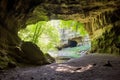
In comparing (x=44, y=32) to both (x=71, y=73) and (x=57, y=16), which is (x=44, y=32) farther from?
(x=71, y=73)

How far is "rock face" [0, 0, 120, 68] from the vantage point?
1568 centimetres

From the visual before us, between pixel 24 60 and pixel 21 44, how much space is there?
1826 millimetres

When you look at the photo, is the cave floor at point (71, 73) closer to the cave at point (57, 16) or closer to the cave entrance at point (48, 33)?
the cave at point (57, 16)

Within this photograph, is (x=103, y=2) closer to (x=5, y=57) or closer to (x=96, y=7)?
(x=96, y=7)

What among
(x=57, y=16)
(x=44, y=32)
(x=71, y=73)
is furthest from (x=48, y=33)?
(x=71, y=73)

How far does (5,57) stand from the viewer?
14008 millimetres

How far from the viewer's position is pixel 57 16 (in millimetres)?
24594

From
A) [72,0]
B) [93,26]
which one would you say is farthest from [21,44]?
[93,26]

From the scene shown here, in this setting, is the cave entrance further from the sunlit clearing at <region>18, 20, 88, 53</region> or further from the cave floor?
the cave floor

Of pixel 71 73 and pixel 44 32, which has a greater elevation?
pixel 44 32

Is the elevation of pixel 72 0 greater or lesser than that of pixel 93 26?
greater

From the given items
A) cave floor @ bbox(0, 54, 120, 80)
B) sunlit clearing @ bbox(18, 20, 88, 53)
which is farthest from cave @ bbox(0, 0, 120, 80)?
sunlit clearing @ bbox(18, 20, 88, 53)


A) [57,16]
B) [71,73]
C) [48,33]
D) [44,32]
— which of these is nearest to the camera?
[71,73]

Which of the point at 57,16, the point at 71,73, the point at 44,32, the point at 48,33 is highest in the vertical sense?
the point at 57,16
